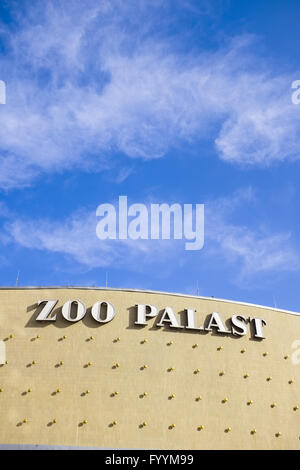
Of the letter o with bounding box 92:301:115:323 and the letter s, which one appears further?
the letter s

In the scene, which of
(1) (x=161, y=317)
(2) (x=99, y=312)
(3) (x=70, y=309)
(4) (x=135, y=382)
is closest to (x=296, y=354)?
(1) (x=161, y=317)

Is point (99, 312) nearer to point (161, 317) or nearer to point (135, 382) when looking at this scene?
point (161, 317)

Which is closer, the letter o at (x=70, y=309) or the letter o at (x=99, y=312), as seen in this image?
the letter o at (x=70, y=309)

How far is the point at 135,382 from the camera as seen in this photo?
724 inches

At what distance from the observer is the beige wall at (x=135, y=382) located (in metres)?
17.2

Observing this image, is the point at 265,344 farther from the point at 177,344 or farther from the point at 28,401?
the point at 28,401

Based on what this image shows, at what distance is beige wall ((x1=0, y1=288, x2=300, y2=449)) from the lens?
56.5 feet

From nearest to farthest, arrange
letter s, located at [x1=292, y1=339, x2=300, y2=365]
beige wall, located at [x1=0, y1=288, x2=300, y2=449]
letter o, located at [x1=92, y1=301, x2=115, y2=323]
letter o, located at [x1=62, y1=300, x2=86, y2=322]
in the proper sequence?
beige wall, located at [x1=0, y1=288, x2=300, y2=449]
letter o, located at [x1=62, y1=300, x2=86, y2=322]
letter o, located at [x1=92, y1=301, x2=115, y2=323]
letter s, located at [x1=292, y1=339, x2=300, y2=365]

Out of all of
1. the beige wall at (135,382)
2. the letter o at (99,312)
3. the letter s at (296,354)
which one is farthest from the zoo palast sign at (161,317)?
the letter s at (296,354)

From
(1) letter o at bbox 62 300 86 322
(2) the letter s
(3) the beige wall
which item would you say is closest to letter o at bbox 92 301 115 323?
(3) the beige wall

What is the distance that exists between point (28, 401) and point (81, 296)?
16.9ft

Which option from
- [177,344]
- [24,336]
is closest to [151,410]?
[177,344]

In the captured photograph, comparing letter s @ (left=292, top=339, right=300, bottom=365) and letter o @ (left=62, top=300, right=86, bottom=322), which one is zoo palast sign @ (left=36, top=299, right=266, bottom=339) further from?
letter s @ (left=292, top=339, right=300, bottom=365)

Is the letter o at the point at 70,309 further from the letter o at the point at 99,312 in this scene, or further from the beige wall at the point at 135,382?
the letter o at the point at 99,312
